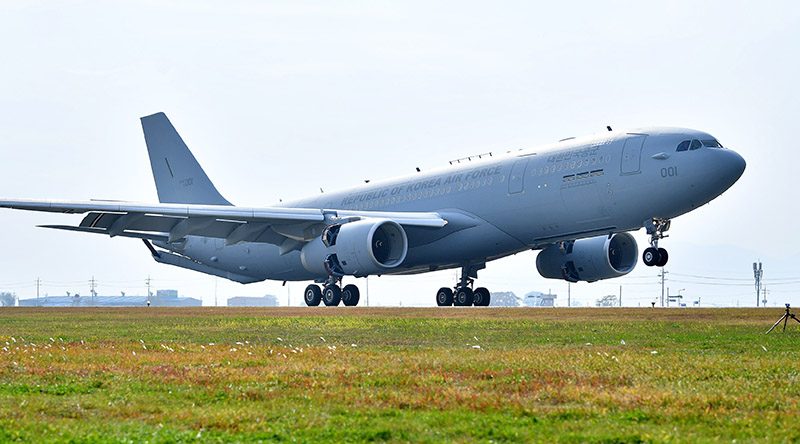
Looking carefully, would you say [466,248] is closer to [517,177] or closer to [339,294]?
[517,177]

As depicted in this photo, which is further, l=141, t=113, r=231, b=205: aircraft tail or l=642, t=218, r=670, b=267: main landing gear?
l=141, t=113, r=231, b=205: aircraft tail

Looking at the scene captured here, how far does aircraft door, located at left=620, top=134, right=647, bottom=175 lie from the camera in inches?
1443

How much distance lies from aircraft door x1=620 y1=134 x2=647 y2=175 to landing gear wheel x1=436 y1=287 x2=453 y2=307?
13.4 meters

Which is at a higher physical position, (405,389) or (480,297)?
(480,297)

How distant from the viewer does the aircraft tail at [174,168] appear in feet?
189

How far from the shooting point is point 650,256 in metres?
36.7

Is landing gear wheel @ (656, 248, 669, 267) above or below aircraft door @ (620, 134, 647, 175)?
below

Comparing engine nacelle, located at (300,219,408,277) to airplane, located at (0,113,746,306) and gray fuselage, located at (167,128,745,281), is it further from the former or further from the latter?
gray fuselage, located at (167,128,745,281)

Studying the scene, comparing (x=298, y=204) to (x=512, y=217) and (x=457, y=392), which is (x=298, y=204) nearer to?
(x=512, y=217)

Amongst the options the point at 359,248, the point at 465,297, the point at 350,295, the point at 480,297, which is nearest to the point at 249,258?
the point at 350,295

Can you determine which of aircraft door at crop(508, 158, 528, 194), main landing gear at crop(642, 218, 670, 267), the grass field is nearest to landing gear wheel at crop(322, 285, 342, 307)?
aircraft door at crop(508, 158, 528, 194)

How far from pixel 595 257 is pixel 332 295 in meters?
10.3

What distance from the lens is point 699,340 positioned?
2167 cm

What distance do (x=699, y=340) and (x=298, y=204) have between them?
33.7 meters
